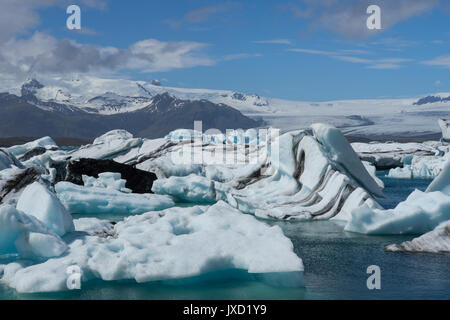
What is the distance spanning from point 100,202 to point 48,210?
237 inches

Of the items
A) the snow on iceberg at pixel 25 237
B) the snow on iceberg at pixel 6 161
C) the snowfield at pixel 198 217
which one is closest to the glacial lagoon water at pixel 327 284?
the snowfield at pixel 198 217

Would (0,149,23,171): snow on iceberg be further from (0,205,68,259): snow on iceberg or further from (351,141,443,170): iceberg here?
(351,141,443,170): iceberg

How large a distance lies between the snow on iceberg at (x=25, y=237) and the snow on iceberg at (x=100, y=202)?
22.3ft

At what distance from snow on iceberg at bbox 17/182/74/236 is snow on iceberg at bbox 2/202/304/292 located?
0.67 m

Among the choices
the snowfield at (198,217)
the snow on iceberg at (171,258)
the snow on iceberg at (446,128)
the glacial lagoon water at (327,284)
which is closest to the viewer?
the glacial lagoon water at (327,284)

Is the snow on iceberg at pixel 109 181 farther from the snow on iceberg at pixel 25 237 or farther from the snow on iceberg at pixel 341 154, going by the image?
the snow on iceberg at pixel 25 237

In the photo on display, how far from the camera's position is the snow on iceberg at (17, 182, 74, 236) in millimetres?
8273

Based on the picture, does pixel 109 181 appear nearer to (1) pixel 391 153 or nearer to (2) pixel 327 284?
(2) pixel 327 284

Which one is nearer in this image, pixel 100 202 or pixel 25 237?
pixel 25 237

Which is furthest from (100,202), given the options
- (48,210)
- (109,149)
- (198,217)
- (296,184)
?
(109,149)

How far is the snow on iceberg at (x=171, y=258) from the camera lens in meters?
6.48

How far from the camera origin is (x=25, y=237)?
7219 mm
